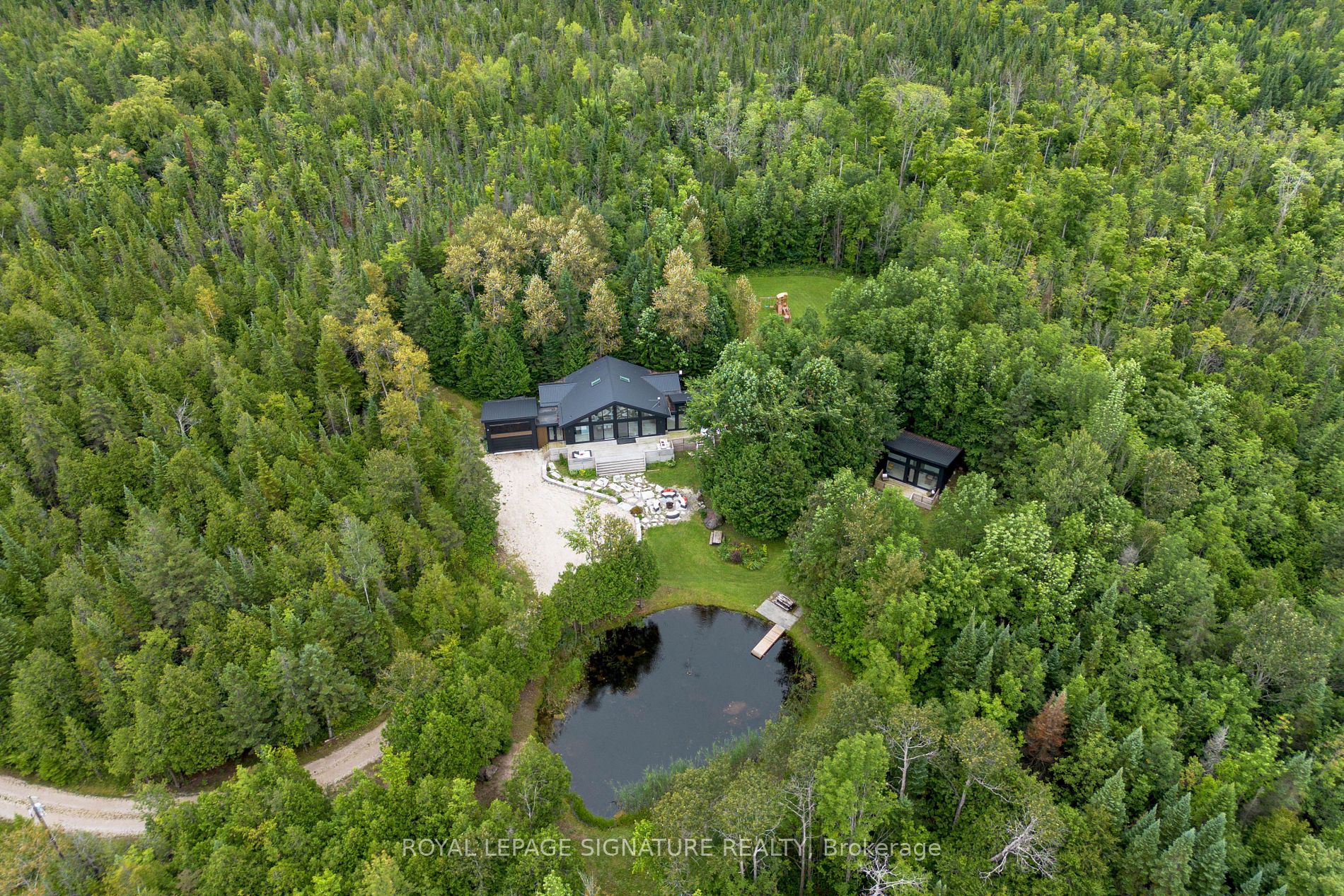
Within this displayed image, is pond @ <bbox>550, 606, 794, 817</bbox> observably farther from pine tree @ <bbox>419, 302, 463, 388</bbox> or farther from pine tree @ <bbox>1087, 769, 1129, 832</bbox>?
pine tree @ <bbox>419, 302, 463, 388</bbox>

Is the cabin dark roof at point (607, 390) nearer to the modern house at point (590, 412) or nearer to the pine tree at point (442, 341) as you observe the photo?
the modern house at point (590, 412)

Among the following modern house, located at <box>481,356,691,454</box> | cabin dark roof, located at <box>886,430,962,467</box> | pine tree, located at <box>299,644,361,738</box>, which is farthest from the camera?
modern house, located at <box>481,356,691,454</box>

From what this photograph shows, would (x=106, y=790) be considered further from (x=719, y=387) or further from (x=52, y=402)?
(x=719, y=387)

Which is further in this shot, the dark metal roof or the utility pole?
the dark metal roof

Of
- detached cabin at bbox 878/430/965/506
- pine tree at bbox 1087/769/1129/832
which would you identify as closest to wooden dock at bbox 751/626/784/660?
detached cabin at bbox 878/430/965/506

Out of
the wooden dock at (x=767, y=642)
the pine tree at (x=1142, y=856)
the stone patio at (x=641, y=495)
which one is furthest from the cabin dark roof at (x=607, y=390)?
the pine tree at (x=1142, y=856)

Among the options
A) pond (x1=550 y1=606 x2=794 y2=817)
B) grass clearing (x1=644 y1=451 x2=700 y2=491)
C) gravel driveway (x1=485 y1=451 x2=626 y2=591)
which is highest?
gravel driveway (x1=485 y1=451 x2=626 y2=591)

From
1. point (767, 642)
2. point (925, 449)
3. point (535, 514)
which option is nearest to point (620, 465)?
point (535, 514)
